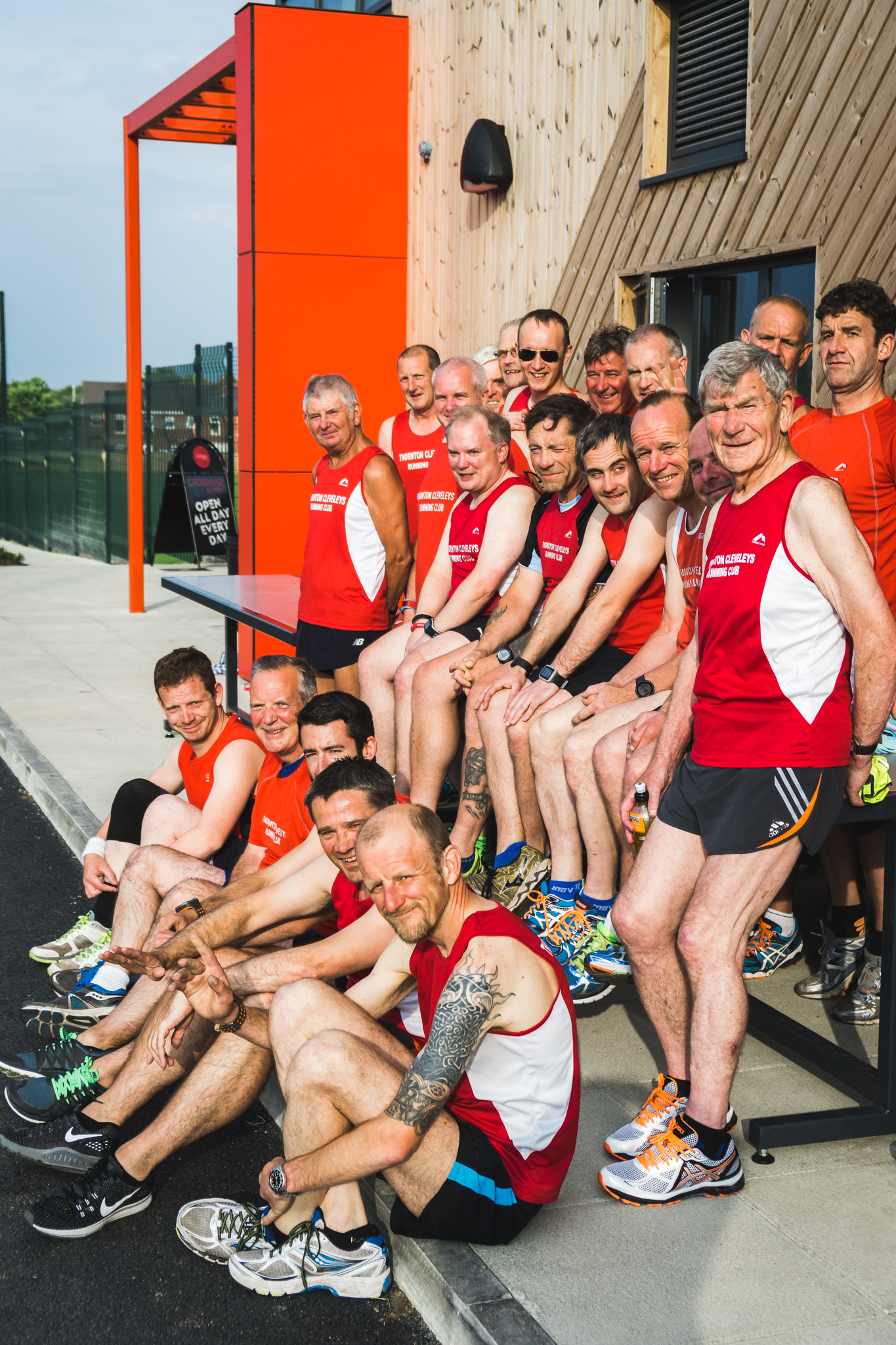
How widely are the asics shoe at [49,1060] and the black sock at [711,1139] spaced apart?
1.96 metres

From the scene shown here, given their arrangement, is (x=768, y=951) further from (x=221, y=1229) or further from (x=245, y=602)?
(x=245, y=602)

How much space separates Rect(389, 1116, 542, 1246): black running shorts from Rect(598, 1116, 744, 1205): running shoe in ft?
1.12

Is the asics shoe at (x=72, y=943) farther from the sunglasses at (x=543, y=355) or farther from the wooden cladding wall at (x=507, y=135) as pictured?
the wooden cladding wall at (x=507, y=135)

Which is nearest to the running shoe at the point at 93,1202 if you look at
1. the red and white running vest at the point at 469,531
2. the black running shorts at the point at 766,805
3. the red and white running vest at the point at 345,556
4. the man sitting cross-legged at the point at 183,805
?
the man sitting cross-legged at the point at 183,805

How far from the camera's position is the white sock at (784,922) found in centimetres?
468

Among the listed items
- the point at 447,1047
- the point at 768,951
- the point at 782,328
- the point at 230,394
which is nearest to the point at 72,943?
the point at 768,951

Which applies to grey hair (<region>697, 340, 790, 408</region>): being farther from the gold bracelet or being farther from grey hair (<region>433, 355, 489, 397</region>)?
grey hair (<region>433, 355, 489, 397</region>)

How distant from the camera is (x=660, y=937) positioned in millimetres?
3383

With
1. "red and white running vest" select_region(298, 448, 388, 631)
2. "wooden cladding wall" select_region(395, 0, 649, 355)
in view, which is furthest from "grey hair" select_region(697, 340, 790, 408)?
"wooden cladding wall" select_region(395, 0, 649, 355)

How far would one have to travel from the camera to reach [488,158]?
875 cm

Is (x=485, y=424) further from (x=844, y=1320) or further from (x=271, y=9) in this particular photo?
(x=271, y=9)

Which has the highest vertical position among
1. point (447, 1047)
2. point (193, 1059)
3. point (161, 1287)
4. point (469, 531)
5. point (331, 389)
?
point (331, 389)

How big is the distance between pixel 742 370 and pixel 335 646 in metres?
3.55

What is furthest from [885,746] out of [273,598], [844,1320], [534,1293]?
[273,598]
